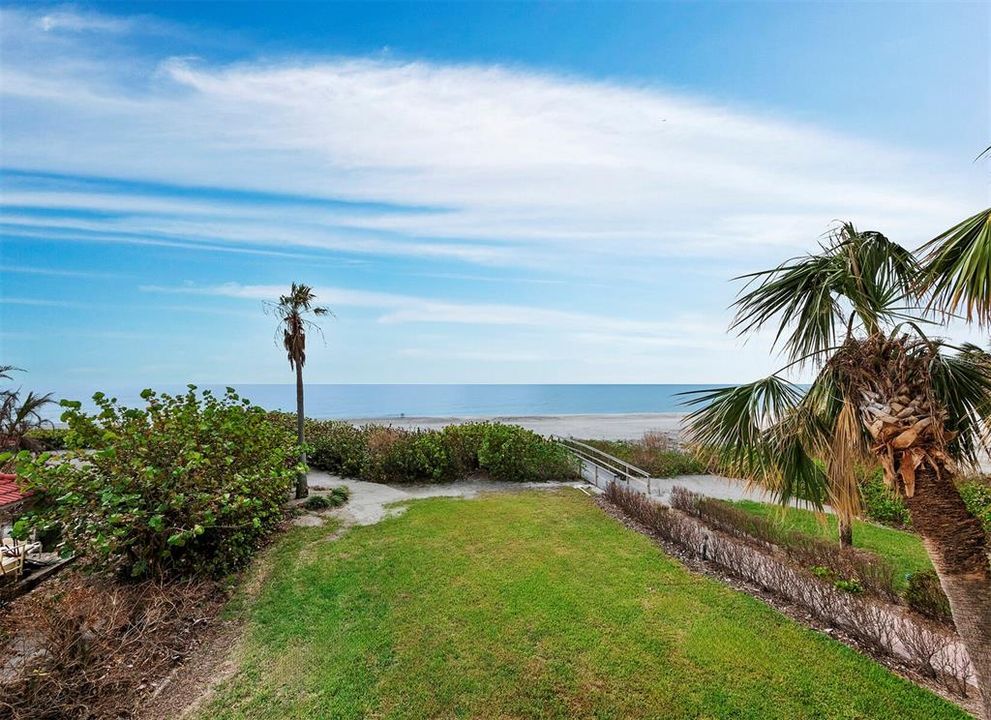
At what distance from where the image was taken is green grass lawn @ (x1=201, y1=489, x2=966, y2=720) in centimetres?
404

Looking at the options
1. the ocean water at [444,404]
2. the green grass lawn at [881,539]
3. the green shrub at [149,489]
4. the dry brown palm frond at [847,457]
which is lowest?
the ocean water at [444,404]

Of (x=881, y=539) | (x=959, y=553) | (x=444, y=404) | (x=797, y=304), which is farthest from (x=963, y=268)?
(x=444, y=404)

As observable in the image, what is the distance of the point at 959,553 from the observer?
10.1 ft

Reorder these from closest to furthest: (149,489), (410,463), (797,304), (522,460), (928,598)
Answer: (797,304) < (928,598) < (149,489) < (410,463) < (522,460)

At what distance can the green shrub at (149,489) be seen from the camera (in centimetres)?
567

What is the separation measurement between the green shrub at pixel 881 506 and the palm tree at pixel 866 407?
9.47 meters

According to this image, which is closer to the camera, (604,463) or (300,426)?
(300,426)

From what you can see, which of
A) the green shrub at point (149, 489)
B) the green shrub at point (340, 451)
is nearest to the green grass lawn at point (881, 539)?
the green shrub at point (149, 489)

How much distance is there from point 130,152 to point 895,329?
11.5 metres

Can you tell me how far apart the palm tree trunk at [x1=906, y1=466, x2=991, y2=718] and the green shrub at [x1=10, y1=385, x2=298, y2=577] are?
288 inches

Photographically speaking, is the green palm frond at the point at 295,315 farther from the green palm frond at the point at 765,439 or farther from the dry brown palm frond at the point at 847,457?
the dry brown palm frond at the point at 847,457

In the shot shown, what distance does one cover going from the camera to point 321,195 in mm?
11539

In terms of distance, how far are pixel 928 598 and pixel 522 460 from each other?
9.78 m

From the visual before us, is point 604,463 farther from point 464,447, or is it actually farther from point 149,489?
point 149,489
